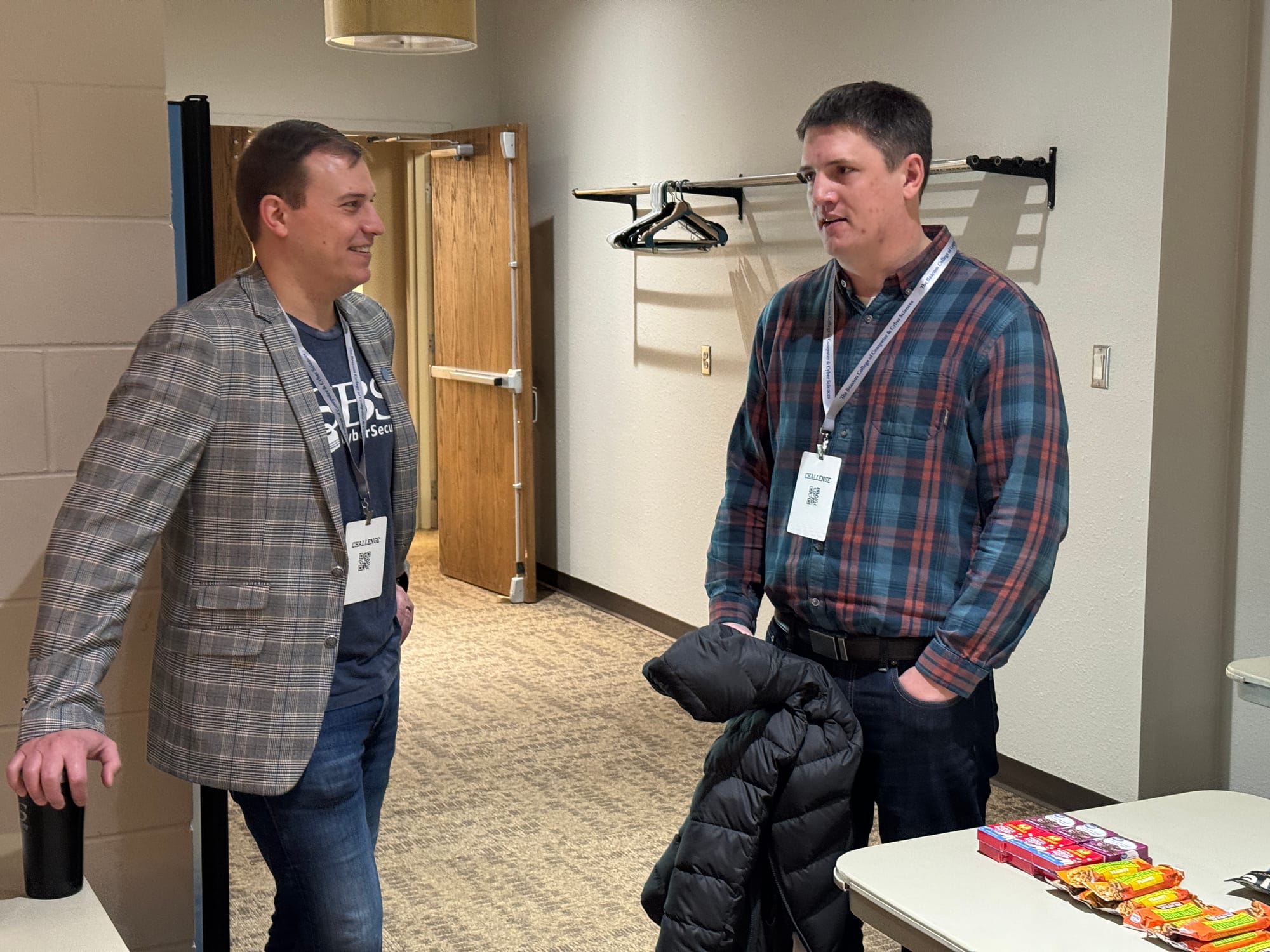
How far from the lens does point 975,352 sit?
1.95 m

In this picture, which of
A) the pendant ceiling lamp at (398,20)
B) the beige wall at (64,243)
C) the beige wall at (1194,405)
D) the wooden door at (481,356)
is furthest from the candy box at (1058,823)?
the wooden door at (481,356)

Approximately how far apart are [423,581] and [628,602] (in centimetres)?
139

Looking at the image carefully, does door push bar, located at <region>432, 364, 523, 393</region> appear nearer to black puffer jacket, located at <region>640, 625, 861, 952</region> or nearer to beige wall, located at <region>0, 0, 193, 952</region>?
beige wall, located at <region>0, 0, 193, 952</region>

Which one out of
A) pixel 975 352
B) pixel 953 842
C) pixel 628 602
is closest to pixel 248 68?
pixel 628 602

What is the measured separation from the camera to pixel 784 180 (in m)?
4.61

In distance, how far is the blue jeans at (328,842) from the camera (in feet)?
6.06

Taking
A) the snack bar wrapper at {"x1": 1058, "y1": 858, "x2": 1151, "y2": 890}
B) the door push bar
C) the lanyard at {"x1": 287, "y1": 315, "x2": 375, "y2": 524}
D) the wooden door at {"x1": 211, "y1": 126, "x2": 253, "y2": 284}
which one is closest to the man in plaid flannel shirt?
the snack bar wrapper at {"x1": 1058, "y1": 858, "x2": 1151, "y2": 890}

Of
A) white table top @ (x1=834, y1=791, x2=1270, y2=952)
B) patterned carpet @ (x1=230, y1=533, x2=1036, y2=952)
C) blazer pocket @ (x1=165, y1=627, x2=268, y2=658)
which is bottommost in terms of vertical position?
patterned carpet @ (x1=230, y1=533, x2=1036, y2=952)

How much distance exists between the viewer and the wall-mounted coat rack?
3662 millimetres

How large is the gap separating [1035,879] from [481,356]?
5468 mm

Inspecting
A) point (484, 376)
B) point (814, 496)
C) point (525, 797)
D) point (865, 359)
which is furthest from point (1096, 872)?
point (484, 376)

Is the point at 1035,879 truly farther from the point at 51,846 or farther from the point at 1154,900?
the point at 51,846

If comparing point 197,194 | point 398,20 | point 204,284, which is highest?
point 398,20

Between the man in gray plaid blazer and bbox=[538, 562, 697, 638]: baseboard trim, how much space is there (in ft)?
12.2
